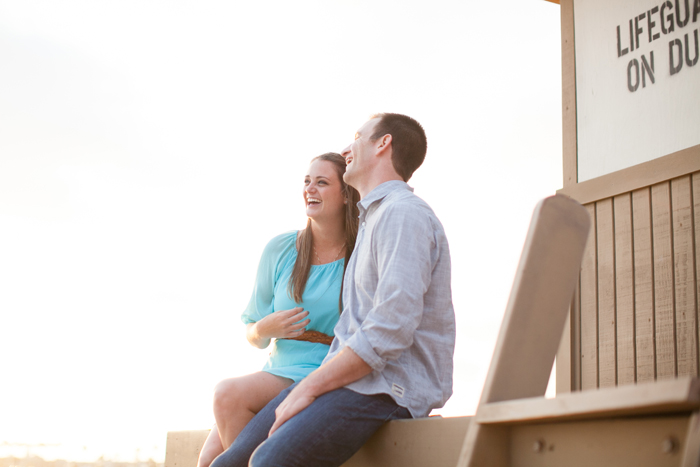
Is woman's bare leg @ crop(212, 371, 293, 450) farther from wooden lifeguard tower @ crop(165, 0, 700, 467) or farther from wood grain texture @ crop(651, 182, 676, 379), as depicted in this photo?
wood grain texture @ crop(651, 182, 676, 379)

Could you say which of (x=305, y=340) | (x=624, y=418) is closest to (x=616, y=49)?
(x=305, y=340)

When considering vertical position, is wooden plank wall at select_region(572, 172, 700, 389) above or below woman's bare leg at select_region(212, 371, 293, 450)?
above

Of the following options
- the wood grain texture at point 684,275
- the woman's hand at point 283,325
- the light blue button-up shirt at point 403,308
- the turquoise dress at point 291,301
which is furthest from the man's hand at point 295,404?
the wood grain texture at point 684,275

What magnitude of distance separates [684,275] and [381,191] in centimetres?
140

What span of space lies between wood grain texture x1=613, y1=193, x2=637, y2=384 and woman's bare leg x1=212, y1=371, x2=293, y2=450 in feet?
5.21

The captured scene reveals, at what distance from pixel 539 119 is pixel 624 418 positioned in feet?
18.3

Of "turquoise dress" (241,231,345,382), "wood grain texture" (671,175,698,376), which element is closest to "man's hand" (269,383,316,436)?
"turquoise dress" (241,231,345,382)

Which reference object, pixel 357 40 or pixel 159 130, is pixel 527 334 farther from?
pixel 159 130

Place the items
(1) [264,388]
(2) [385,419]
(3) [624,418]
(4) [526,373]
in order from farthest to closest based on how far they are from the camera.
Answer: (1) [264,388]
(2) [385,419]
(4) [526,373]
(3) [624,418]

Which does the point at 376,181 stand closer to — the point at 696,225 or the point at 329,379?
the point at 329,379

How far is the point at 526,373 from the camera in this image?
3.74 feet

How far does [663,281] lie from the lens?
2.63 metres

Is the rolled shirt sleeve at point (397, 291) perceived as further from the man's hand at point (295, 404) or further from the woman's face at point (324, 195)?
the woman's face at point (324, 195)

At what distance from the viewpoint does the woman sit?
224cm
